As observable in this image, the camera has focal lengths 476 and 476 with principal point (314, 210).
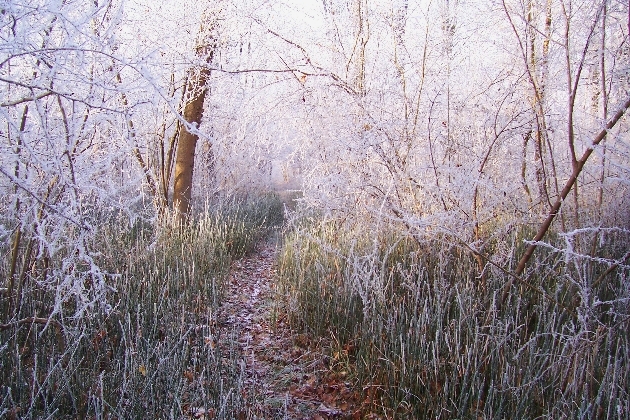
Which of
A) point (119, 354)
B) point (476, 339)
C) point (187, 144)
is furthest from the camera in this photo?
point (187, 144)

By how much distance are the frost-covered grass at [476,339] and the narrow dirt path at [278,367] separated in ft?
0.48

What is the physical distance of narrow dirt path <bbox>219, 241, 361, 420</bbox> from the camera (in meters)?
2.74

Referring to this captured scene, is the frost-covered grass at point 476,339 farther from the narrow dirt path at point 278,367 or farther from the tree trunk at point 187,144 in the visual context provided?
the tree trunk at point 187,144

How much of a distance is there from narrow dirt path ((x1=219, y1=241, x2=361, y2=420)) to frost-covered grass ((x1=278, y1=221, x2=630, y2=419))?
146 mm

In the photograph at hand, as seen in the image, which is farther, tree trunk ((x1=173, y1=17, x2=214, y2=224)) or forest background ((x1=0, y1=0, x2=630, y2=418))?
tree trunk ((x1=173, y1=17, x2=214, y2=224))

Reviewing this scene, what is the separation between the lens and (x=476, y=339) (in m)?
2.46

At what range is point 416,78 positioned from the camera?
4562 mm

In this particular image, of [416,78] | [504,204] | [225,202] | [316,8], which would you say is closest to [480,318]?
[504,204]

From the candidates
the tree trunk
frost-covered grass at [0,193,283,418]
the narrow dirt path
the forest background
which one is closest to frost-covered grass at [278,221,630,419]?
the forest background

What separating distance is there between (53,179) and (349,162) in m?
2.57

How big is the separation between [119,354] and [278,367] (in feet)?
3.80

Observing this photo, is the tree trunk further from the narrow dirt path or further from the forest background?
the narrow dirt path

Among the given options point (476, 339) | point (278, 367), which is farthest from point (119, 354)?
point (476, 339)

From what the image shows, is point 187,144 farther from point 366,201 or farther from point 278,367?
point 278,367
